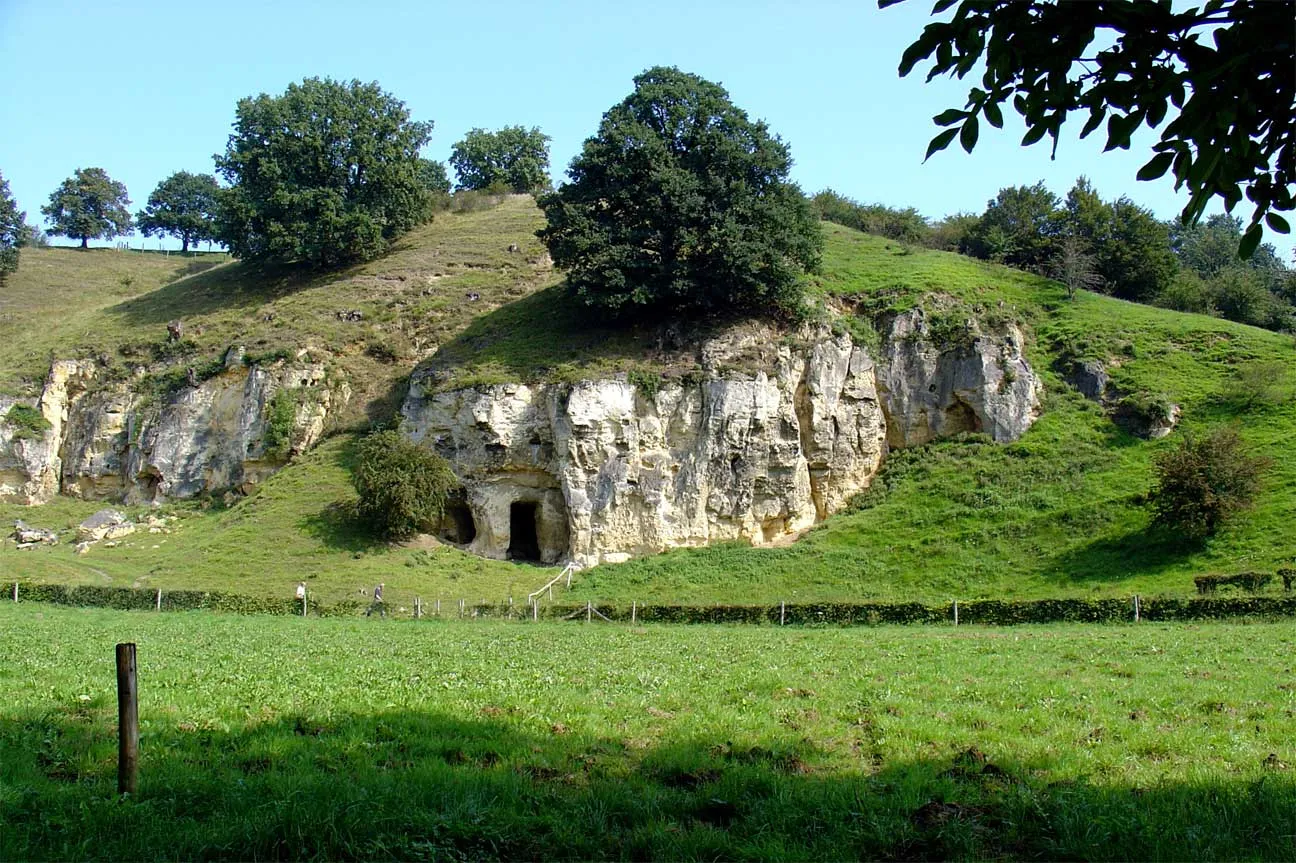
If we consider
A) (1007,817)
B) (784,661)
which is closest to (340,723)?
(1007,817)

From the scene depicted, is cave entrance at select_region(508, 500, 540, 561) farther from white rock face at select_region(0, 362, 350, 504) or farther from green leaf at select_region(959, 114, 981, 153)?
green leaf at select_region(959, 114, 981, 153)

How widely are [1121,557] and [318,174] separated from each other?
56.8 m

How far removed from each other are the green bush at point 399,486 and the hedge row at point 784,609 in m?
9.12

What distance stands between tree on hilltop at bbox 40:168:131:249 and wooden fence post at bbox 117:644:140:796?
434ft

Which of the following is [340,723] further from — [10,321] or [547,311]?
[10,321]

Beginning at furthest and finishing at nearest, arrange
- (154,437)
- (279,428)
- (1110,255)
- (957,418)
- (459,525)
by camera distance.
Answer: (1110,255)
(154,437)
(279,428)
(957,418)
(459,525)

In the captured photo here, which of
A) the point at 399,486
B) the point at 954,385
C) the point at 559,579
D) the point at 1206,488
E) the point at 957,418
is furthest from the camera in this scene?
the point at 957,418

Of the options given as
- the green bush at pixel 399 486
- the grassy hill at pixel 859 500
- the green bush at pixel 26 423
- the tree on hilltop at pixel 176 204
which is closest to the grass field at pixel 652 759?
the grassy hill at pixel 859 500

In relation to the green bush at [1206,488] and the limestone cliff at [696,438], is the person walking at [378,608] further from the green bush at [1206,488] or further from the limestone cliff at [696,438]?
the green bush at [1206,488]

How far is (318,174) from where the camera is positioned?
6794 centimetres

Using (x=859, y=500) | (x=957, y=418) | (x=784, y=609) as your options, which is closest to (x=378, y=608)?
Answer: (x=784, y=609)

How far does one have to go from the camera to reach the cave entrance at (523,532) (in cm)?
5034

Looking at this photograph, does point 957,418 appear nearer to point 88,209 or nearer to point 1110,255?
point 1110,255

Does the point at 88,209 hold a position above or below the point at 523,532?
above
